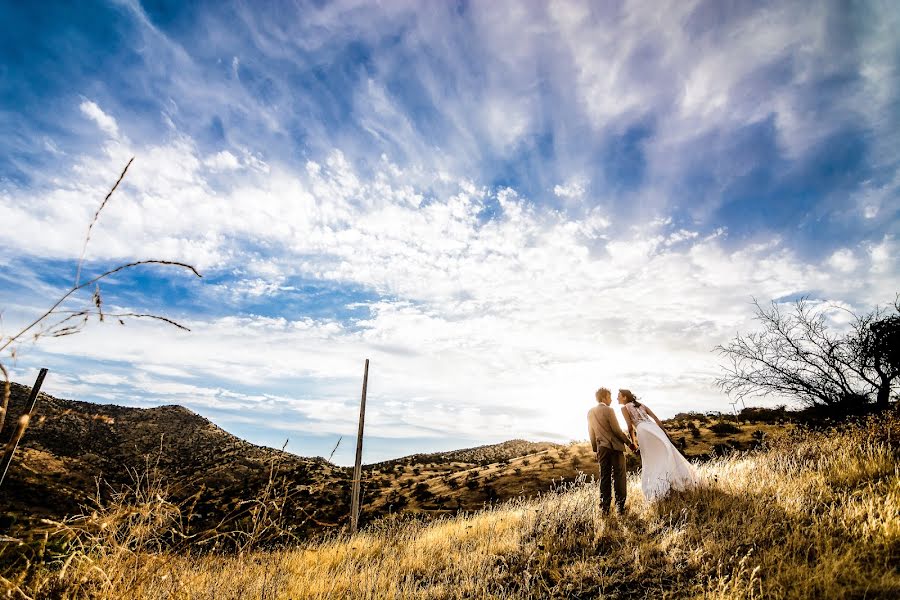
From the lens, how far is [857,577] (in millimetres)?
4117

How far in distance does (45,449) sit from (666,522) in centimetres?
4748

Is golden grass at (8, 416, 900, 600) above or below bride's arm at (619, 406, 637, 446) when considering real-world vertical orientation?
below

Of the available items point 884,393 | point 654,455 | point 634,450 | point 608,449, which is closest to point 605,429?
point 608,449

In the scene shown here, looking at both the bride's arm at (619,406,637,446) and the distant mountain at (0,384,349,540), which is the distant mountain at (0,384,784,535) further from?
the bride's arm at (619,406,637,446)

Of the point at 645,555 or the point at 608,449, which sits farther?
the point at 608,449

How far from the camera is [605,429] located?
7605mm

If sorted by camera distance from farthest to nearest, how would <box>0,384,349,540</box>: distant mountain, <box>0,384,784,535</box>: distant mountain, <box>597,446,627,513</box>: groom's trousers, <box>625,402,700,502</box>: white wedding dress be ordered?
1. <box>0,384,349,540</box>: distant mountain
2. <box>0,384,784,535</box>: distant mountain
3. <box>597,446,627,513</box>: groom's trousers
4. <box>625,402,700,502</box>: white wedding dress

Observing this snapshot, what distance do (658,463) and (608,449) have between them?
0.95m

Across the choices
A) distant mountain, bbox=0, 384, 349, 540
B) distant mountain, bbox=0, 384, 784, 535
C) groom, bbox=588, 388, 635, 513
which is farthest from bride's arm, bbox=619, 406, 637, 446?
distant mountain, bbox=0, 384, 349, 540

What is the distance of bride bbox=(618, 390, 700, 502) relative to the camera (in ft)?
24.1

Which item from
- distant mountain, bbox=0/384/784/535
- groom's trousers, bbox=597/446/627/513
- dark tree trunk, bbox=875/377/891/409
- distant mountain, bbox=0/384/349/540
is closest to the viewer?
groom's trousers, bbox=597/446/627/513

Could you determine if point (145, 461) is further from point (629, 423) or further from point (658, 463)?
point (658, 463)

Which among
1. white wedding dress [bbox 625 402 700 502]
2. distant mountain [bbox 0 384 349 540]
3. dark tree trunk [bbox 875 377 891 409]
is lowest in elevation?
distant mountain [bbox 0 384 349 540]

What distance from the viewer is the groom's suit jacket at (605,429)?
296 inches
